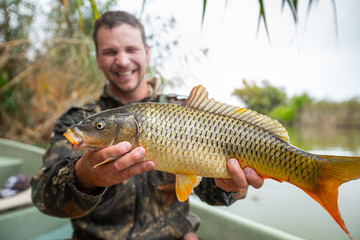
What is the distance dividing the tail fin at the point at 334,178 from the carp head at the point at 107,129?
0.68 m

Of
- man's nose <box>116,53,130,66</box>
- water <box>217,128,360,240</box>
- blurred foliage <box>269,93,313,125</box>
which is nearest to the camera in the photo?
man's nose <box>116,53,130,66</box>

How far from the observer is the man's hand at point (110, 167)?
901 millimetres

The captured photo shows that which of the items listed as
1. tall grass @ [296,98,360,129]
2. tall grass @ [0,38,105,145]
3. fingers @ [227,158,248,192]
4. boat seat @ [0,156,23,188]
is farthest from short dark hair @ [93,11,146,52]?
tall grass @ [296,98,360,129]

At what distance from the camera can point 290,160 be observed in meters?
0.93

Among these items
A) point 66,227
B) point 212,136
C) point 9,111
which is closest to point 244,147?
point 212,136

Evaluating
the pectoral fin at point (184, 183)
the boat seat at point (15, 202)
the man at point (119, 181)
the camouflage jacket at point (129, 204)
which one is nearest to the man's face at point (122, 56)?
the man at point (119, 181)

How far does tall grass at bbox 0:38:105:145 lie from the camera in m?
4.44

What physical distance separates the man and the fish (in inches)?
1.8

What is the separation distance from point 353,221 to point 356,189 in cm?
115

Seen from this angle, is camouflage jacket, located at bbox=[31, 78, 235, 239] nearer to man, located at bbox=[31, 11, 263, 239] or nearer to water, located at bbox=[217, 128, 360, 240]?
man, located at bbox=[31, 11, 263, 239]

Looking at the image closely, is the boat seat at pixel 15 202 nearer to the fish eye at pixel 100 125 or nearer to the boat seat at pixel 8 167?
the boat seat at pixel 8 167

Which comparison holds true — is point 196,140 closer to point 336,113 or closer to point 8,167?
point 8,167

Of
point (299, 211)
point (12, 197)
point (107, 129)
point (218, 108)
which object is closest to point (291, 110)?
point (299, 211)

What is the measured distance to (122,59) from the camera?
1.71 meters
